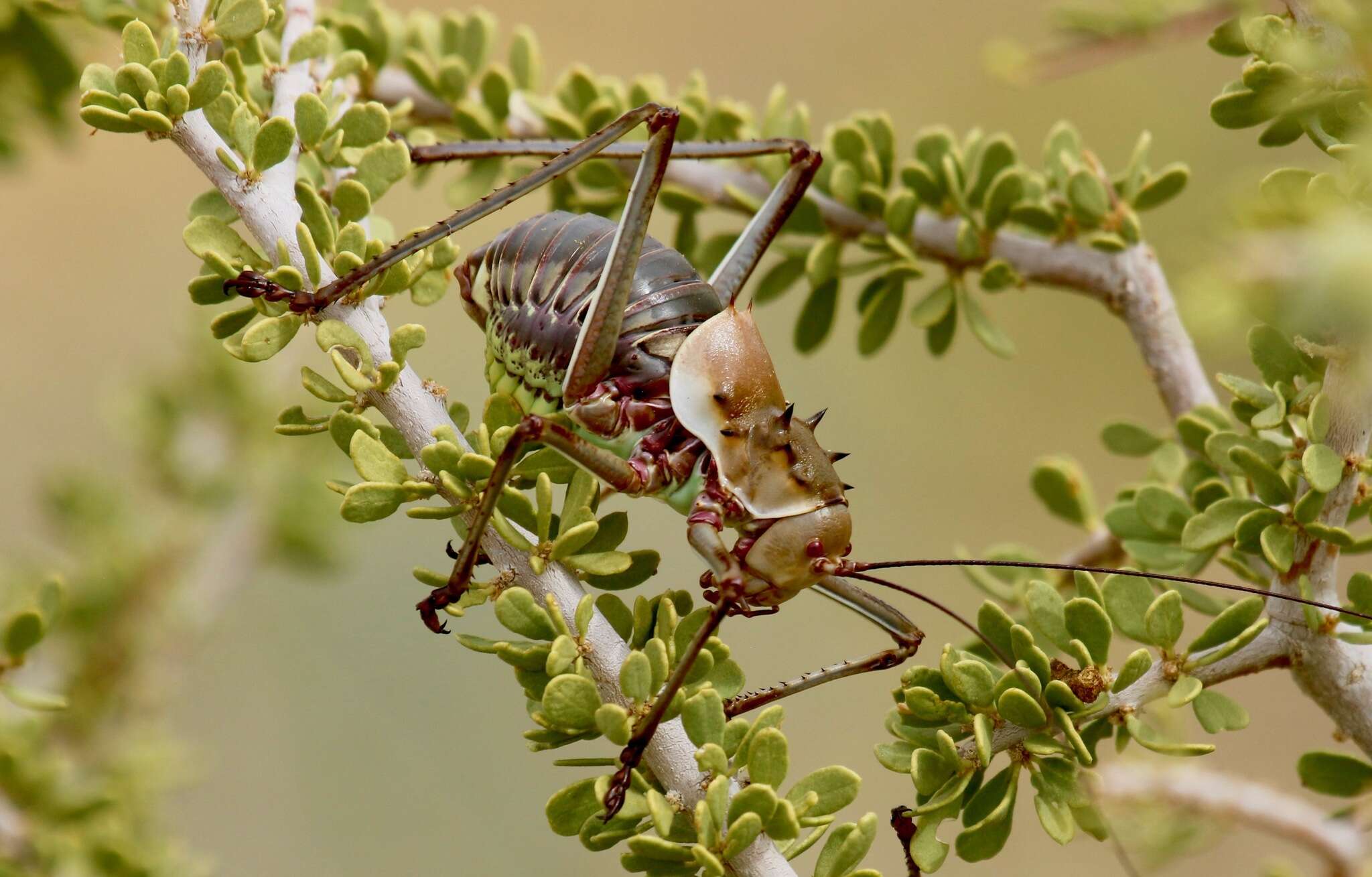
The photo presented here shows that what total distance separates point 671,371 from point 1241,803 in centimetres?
40

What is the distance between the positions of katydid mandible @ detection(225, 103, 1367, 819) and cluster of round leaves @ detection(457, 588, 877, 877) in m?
0.17

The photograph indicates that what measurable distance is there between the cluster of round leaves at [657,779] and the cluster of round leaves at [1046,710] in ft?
0.14

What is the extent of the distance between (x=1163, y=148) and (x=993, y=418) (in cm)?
50

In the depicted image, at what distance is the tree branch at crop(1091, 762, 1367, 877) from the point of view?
1.37 feet

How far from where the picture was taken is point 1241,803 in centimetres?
45

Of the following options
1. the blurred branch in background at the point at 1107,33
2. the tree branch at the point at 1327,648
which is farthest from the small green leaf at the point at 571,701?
the blurred branch in background at the point at 1107,33

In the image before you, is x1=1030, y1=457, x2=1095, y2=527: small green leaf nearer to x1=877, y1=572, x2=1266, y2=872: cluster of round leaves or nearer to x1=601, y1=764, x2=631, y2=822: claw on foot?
x1=877, y1=572, x2=1266, y2=872: cluster of round leaves

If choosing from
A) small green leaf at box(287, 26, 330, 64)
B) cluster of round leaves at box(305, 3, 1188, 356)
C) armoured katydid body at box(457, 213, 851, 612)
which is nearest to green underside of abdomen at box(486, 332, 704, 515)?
armoured katydid body at box(457, 213, 851, 612)

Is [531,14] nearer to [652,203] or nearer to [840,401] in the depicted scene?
[840,401]

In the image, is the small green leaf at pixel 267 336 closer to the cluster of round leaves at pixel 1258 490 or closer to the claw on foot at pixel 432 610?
the claw on foot at pixel 432 610

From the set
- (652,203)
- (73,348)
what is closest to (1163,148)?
(652,203)

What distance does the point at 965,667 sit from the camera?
451 mm

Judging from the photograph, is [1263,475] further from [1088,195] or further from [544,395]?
[544,395]

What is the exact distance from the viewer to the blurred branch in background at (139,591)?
0.59 meters
